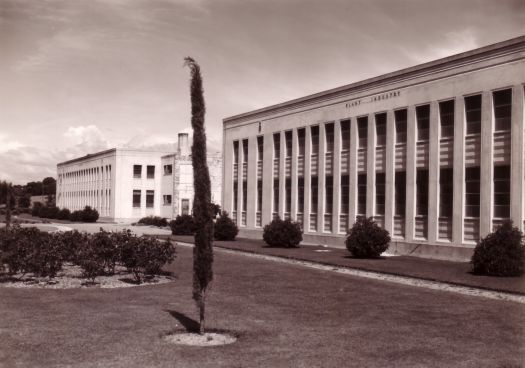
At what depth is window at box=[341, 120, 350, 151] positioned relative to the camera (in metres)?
31.6

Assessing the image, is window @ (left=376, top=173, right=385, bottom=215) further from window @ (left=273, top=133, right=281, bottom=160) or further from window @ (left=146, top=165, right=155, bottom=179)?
window @ (left=146, top=165, right=155, bottom=179)

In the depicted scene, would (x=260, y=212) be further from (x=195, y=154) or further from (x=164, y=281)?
(x=195, y=154)

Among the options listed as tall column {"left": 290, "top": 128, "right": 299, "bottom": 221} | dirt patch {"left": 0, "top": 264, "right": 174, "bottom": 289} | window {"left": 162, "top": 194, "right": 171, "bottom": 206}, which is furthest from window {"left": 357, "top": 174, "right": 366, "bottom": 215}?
window {"left": 162, "top": 194, "right": 171, "bottom": 206}

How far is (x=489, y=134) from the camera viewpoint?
22922 mm

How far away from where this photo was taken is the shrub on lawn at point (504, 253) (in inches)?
703

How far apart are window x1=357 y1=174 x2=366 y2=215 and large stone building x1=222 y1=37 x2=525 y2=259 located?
0.05 metres

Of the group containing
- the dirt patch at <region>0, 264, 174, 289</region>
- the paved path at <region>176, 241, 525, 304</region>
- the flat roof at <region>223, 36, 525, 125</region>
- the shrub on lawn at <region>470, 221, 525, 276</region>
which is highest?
the flat roof at <region>223, 36, 525, 125</region>

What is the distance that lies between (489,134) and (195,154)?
1692cm

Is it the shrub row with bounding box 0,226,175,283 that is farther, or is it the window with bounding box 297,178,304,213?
the window with bounding box 297,178,304,213

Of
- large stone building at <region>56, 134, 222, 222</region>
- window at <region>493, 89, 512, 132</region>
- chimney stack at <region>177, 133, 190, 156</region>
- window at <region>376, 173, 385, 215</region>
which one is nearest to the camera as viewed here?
window at <region>493, 89, 512, 132</region>

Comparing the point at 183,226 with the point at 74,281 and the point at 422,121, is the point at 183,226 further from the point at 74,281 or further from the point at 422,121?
the point at 74,281

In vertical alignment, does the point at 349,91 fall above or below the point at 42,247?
above

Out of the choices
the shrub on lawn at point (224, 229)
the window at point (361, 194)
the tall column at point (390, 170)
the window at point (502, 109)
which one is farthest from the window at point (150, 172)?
the window at point (502, 109)

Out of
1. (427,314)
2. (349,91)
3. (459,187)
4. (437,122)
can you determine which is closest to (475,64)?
(437,122)
